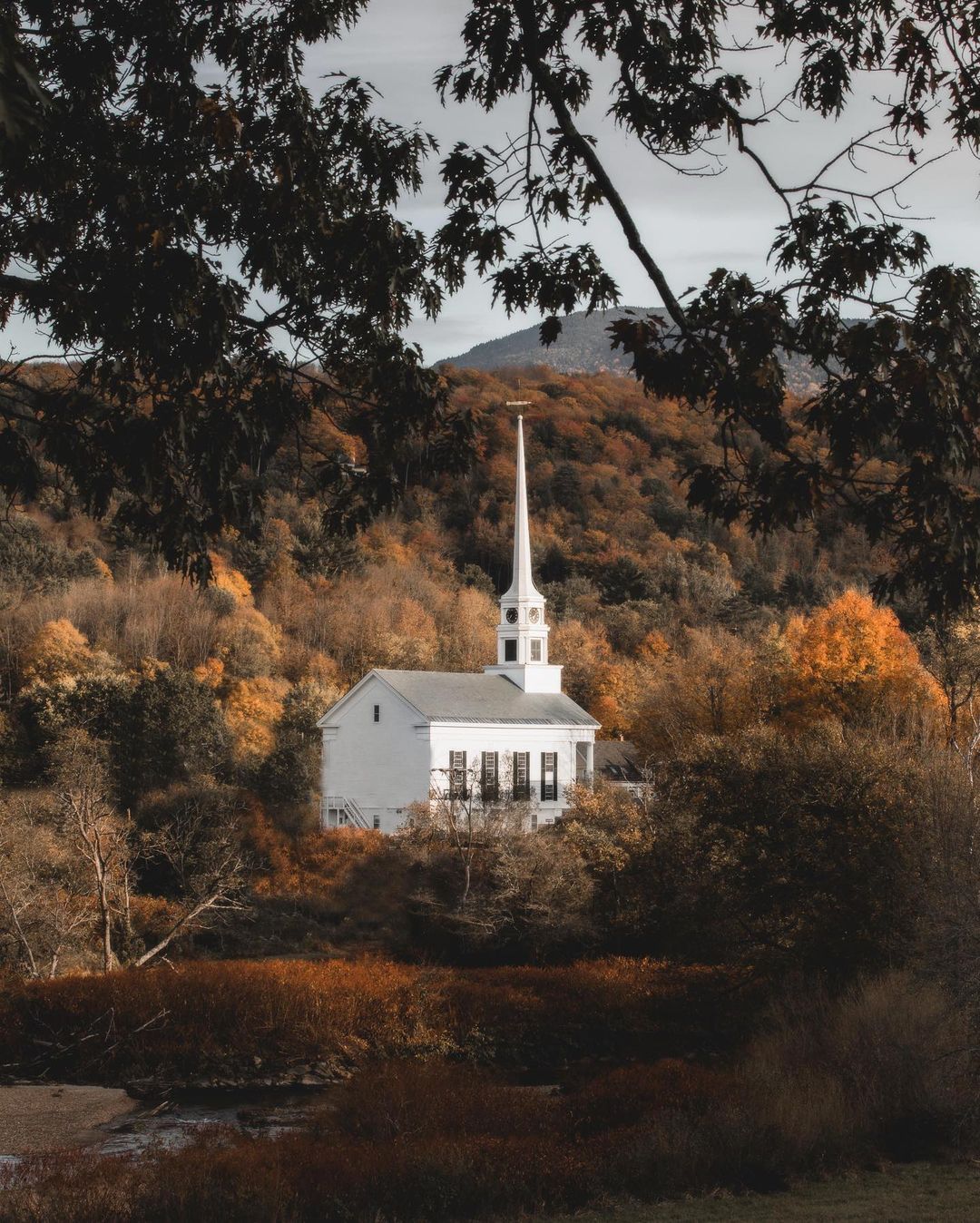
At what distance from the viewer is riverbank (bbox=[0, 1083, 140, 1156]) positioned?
82.9ft

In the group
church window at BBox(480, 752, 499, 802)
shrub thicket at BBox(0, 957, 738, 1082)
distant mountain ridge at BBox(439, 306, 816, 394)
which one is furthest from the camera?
distant mountain ridge at BBox(439, 306, 816, 394)

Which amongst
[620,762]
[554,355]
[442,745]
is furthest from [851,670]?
[554,355]

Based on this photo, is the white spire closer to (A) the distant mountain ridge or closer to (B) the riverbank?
(B) the riverbank

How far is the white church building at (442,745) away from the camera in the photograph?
2159 inches

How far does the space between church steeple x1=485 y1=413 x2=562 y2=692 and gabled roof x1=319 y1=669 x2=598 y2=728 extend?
653mm

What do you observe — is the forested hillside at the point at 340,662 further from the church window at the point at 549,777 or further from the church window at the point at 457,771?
the church window at the point at 457,771

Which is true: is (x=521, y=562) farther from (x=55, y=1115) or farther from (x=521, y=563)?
(x=55, y=1115)

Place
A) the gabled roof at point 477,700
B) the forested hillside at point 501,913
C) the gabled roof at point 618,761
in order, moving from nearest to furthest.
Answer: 1. the forested hillside at point 501,913
2. the gabled roof at point 477,700
3. the gabled roof at point 618,761

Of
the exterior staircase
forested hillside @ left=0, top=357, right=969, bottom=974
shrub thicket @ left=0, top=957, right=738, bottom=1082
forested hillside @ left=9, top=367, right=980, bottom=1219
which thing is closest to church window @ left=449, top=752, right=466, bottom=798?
the exterior staircase

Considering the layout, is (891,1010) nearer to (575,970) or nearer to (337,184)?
(575,970)

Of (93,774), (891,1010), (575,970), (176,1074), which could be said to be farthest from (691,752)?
(93,774)

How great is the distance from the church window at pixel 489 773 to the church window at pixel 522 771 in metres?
0.82

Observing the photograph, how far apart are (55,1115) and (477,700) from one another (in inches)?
1242

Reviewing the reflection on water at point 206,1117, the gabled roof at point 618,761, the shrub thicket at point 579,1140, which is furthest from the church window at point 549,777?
the shrub thicket at point 579,1140
